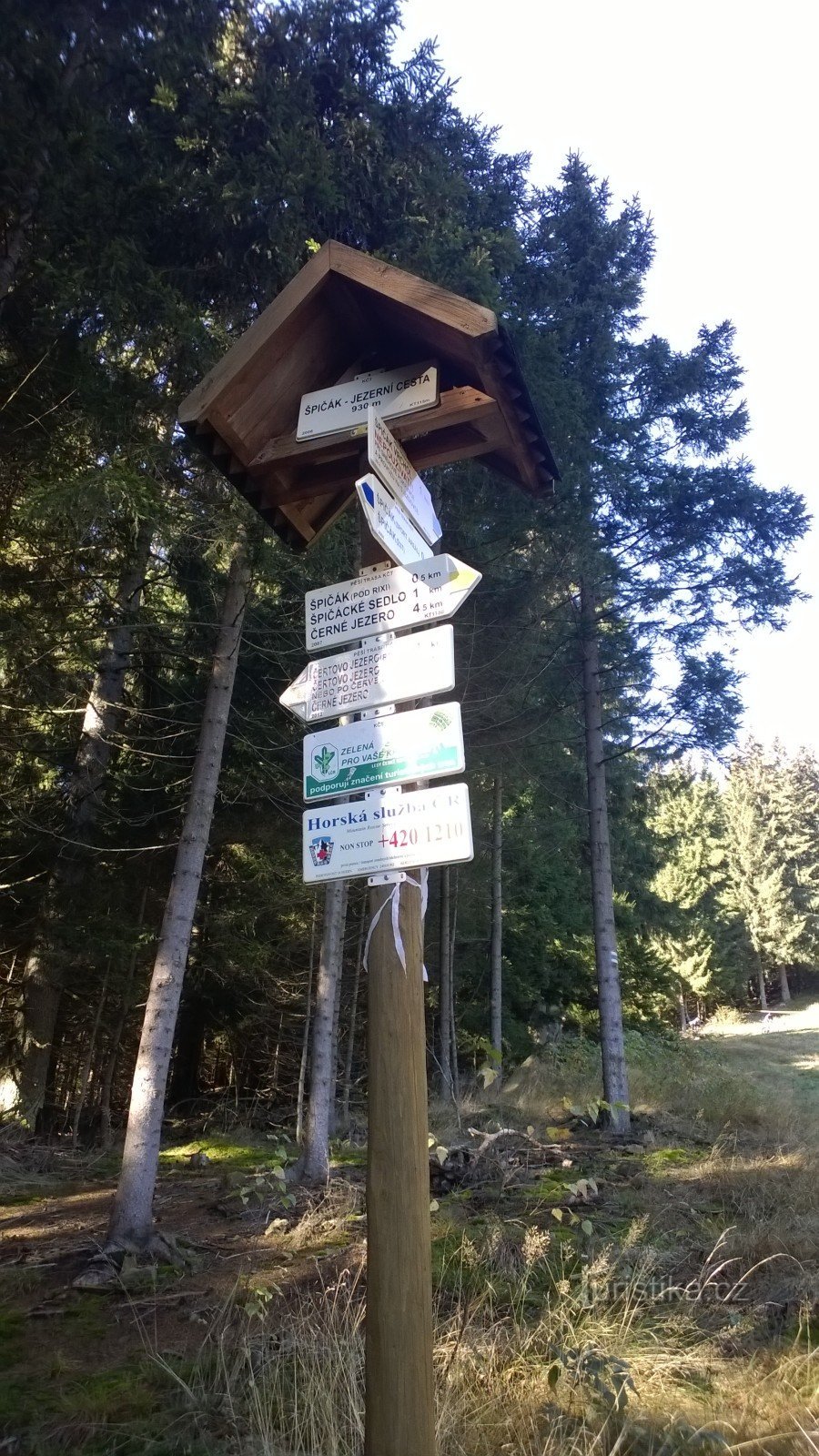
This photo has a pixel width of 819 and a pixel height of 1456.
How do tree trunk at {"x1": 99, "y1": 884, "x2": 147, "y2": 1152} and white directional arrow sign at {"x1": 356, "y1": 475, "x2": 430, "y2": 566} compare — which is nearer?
white directional arrow sign at {"x1": 356, "y1": 475, "x2": 430, "y2": 566}

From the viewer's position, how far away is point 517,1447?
124 inches

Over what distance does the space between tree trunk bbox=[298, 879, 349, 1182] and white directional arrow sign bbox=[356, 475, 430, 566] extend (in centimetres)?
572

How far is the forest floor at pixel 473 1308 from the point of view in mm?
3344

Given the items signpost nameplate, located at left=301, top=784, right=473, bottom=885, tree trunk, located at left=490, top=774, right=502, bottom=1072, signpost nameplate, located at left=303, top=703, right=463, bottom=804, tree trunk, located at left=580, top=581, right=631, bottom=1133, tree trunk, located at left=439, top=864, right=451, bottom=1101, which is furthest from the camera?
tree trunk, located at left=490, top=774, right=502, bottom=1072

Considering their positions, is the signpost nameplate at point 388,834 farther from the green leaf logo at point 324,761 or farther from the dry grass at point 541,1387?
the dry grass at point 541,1387

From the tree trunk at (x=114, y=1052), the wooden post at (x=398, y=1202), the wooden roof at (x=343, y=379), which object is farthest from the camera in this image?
the tree trunk at (x=114, y=1052)

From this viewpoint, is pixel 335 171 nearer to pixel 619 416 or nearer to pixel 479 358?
pixel 479 358

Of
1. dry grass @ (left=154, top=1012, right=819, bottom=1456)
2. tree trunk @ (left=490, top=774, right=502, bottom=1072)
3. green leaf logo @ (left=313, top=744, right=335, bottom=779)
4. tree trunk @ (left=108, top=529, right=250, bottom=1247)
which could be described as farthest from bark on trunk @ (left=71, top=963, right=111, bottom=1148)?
green leaf logo @ (left=313, top=744, right=335, bottom=779)

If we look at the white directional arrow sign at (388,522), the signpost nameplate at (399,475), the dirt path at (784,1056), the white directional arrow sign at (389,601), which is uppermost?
the signpost nameplate at (399,475)

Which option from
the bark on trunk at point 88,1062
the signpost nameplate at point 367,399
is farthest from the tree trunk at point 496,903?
the signpost nameplate at point 367,399

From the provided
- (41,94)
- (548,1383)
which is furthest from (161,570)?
(548,1383)

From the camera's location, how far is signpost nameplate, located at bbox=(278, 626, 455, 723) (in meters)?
2.98

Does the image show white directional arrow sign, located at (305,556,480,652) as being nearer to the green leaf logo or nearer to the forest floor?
the green leaf logo

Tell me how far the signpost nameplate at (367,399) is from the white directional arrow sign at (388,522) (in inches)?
22.6
